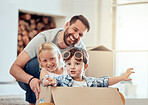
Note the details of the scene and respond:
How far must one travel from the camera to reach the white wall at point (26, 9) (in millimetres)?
3654

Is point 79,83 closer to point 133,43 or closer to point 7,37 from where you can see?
point 7,37

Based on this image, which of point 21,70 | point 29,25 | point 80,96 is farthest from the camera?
point 29,25

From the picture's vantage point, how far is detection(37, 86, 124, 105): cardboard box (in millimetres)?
1361

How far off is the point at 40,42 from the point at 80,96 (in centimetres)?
89

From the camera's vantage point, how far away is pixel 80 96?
4.59ft

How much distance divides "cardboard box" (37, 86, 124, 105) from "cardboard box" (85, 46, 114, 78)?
1.49 meters

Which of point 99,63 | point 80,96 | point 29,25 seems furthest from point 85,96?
point 29,25

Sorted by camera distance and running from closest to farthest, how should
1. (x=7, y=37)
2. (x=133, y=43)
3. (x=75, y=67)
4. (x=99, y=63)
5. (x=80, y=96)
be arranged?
1. (x=80, y=96)
2. (x=75, y=67)
3. (x=99, y=63)
4. (x=7, y=37)
5. (x=133, y=43)

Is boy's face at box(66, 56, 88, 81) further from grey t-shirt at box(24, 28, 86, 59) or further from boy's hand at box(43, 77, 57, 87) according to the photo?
grey t-shirt at box(24, 28, 86, 59)

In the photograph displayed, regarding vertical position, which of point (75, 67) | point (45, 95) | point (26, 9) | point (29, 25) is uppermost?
point (26, 9)

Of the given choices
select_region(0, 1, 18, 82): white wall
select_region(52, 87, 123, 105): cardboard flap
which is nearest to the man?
select_region(52, 87, 123, 105): cardboard flap

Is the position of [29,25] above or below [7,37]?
above

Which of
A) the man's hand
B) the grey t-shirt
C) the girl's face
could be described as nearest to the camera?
the man's hand

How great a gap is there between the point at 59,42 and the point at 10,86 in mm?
1504
